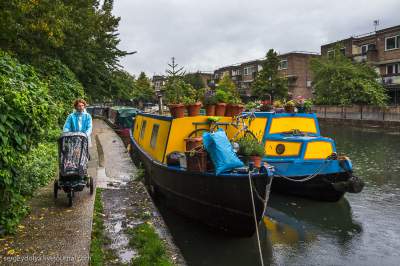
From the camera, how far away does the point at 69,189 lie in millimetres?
6625

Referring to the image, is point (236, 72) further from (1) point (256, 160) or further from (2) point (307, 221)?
(1) point (256, 160)

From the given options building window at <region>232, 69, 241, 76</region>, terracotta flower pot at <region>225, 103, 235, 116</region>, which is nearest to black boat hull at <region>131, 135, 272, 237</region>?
terracotta flower pot at <region>225, 103, 235, 116</region>

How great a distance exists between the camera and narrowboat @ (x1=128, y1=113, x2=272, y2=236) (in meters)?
7.08

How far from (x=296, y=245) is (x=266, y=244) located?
0.62m

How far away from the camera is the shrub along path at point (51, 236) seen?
457 centimetres

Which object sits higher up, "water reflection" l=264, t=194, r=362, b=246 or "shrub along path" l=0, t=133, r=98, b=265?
"shrub along path" l=0, t=133, r=98, b=265

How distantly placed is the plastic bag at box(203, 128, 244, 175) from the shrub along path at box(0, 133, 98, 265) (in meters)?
2.39

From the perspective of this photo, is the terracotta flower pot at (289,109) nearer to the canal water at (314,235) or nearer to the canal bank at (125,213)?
→ the canal water at (314,235)

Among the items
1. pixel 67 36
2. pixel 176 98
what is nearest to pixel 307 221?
pixel 176 98

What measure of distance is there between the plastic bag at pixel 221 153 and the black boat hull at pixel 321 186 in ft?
14.0

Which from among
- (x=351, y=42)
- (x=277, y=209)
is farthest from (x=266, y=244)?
(x=351, y=42)

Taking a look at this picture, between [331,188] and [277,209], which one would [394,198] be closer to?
[331,188]

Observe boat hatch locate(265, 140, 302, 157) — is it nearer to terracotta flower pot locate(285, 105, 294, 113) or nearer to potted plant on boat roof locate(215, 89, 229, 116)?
terracotta flower pot locate(285, 105, 294, 113)

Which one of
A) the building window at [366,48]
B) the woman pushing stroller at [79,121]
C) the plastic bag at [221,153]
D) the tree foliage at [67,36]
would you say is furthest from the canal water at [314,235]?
the building window at [366,48]
